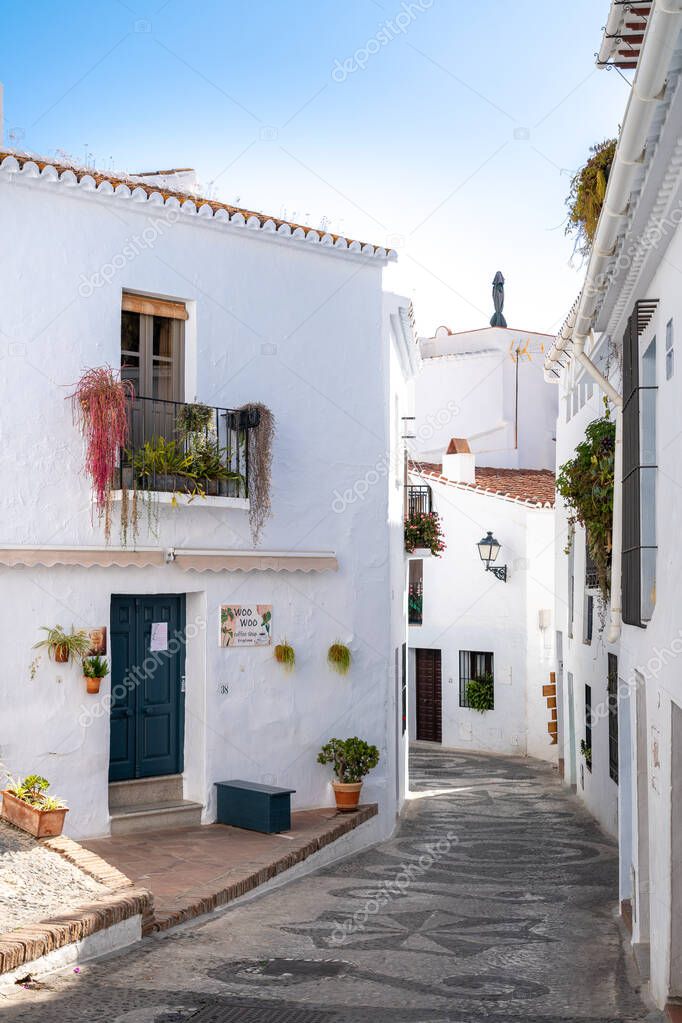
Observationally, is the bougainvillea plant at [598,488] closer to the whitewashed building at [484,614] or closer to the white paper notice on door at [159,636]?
the white paper notice on door at [159,636]

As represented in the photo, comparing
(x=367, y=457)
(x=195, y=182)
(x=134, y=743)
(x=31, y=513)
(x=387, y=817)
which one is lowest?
(x=387, y=817)

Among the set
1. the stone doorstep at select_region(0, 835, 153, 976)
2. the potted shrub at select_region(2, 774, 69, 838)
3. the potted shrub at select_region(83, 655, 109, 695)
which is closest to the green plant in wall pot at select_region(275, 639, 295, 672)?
the potted shrub at select_region(83, 655, 109, 695)

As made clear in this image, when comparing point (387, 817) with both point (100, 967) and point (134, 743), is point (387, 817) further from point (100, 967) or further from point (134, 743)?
point (100, 967)

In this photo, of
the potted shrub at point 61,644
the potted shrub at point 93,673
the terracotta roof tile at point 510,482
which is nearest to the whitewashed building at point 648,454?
the potted shrub at point 93,673

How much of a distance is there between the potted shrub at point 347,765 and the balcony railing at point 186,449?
3546mm

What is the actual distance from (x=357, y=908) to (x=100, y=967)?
3286mm

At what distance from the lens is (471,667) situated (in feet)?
93.1

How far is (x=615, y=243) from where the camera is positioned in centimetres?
835

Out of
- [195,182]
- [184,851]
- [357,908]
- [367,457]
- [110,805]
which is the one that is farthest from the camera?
[195,182]

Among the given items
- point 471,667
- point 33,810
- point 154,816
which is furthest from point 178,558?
point 471,667

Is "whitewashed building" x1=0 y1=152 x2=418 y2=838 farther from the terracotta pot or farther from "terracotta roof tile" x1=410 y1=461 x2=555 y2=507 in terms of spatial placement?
"terracotta roof tile" x1=410 y1=461 x2=555 y2=507

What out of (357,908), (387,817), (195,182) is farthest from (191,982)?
(195,182)

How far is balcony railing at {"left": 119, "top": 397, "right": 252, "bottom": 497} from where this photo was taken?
43.1 ft

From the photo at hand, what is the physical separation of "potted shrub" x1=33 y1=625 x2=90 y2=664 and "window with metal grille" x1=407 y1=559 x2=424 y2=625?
17316 millimetres
